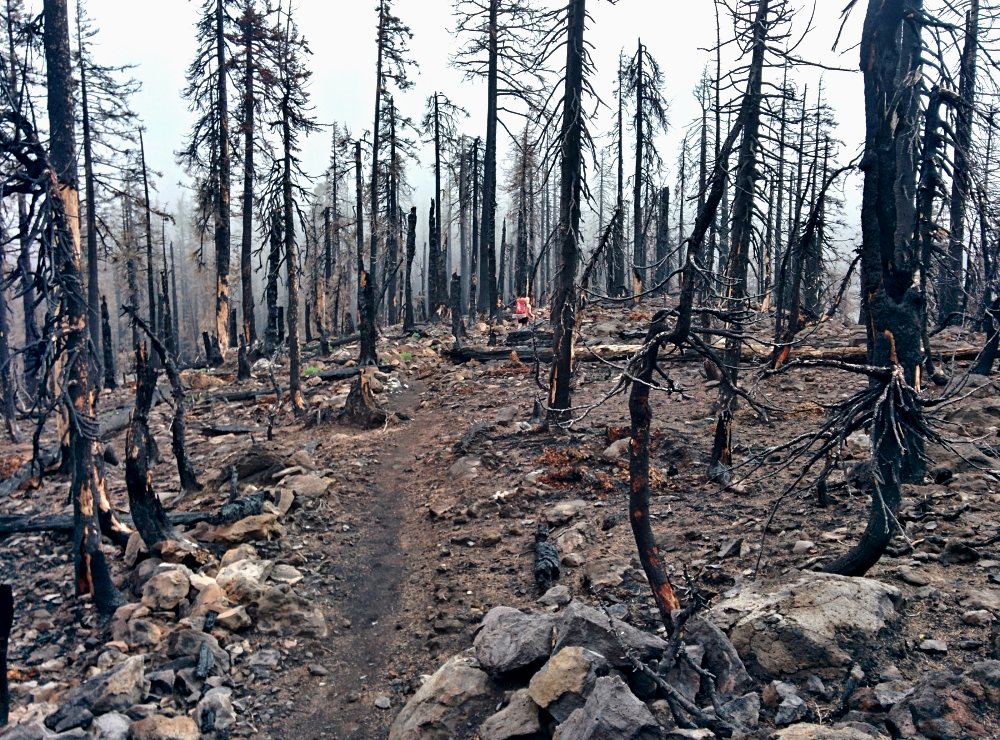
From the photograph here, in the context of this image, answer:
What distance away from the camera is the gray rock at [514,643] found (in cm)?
509

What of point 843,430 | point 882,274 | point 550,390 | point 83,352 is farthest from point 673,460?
point 83,352

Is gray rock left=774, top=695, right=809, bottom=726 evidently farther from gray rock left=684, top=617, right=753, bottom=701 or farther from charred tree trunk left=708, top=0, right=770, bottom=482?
charred tree trunk left=708, top=0, right=770, bottom=482

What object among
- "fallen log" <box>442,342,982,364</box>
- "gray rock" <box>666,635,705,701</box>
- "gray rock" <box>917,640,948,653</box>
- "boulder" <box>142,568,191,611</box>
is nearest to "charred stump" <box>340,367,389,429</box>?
"fallen log" <box>442,342,982,364</box>

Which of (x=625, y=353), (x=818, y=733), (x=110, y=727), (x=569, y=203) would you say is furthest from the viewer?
(x=625, y=353)

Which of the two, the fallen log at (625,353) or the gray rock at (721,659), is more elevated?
the fallen log at (625,353)

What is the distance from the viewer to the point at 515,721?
4621mm

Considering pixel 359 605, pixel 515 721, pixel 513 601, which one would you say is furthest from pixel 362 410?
pixel 515 721

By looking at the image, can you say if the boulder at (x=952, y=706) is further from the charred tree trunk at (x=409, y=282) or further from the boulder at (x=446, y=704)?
the charred tree trunk at (x=409, y=282)

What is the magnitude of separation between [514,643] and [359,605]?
10.9 feet

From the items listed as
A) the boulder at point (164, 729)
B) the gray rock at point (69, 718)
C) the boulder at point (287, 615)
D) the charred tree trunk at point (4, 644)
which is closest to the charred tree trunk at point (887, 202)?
the boulder at point (287, 615)

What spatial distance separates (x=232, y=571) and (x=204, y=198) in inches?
706

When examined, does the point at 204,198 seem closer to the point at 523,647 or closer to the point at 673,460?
the point at 673,460

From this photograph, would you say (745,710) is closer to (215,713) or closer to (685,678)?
(685,678)

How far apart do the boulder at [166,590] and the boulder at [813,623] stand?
5.82 metres
